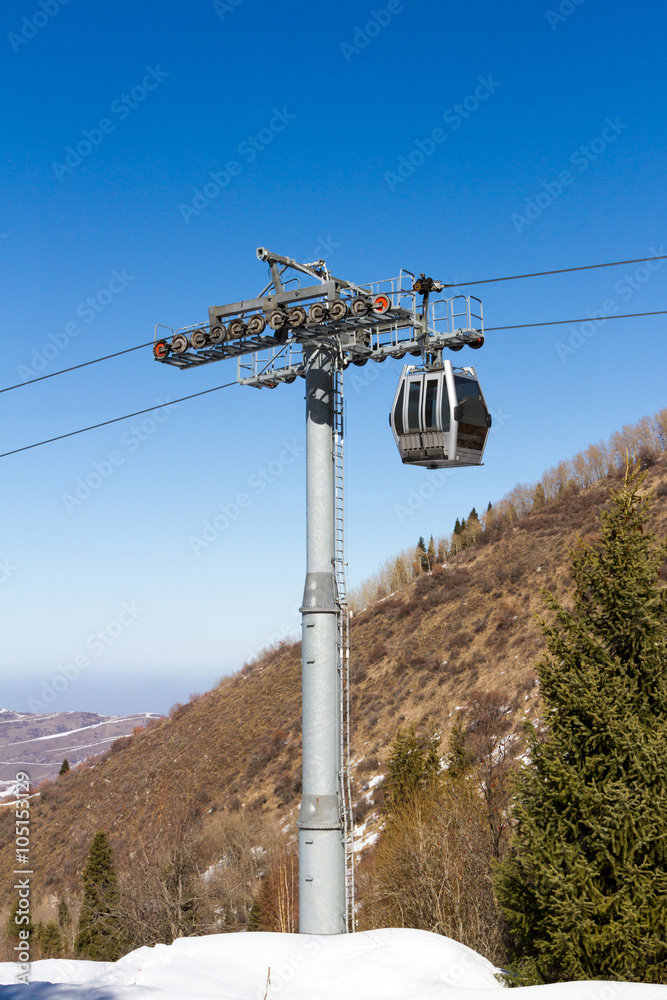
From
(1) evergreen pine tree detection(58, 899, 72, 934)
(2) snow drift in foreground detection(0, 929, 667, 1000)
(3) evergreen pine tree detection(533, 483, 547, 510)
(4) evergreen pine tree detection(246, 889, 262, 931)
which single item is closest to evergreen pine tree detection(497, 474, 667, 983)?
(2) snow drift in foreground detection(0, 929, 667, 1000)

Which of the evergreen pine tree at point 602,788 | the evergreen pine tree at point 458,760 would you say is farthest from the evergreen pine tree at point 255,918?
the evergreen pine tree at point 602,788

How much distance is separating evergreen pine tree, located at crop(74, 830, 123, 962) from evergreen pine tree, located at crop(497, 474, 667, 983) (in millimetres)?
30120

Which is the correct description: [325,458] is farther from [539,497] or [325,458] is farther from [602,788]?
[539,497]

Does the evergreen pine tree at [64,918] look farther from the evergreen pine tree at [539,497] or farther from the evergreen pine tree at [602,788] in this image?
the evergreen pine tree at [539,497]

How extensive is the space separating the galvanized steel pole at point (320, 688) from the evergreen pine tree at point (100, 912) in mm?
24951

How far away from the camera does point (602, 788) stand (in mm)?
12609

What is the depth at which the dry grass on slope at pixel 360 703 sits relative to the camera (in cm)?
5853

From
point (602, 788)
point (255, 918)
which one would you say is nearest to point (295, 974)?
point (602, 788)

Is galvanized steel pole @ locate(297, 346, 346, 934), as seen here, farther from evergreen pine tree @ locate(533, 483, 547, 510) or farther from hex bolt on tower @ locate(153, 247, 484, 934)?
evergreen pine tree @ locate(533, 483, 547, 510)

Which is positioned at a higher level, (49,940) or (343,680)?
(343,680)

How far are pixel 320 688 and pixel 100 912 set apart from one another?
3013 cm

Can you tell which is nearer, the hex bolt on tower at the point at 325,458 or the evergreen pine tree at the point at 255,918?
the hex bolt on tower at the point at 325,458

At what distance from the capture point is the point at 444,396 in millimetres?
17109

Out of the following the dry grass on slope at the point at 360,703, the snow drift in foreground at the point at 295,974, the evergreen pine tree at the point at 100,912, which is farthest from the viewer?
the dry grass on slope at the point at 360,703
